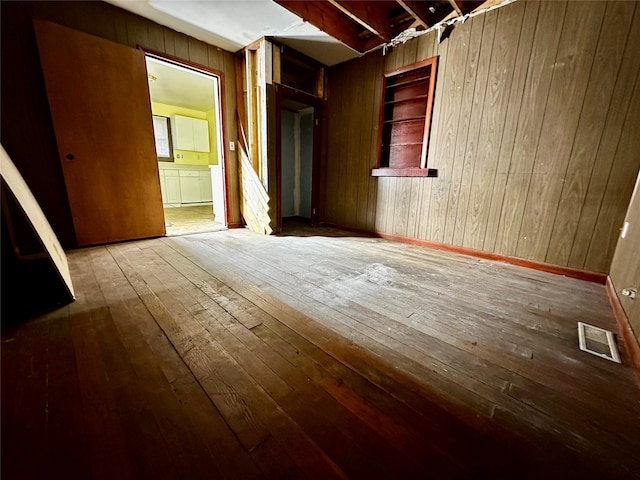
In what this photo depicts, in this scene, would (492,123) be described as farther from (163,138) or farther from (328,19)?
(163,138)

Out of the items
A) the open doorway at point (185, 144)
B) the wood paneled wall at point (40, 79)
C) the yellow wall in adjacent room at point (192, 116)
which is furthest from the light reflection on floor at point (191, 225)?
the yellow wall in adjacent room at point (192, 116)

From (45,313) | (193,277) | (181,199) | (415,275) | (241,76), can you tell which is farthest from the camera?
(181,199)

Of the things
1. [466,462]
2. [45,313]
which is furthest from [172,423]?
[45,313]

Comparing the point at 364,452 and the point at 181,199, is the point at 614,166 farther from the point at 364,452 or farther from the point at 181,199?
the point at 181,199

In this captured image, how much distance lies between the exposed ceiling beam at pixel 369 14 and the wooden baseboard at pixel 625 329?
3183 millimetres

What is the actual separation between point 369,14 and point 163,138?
6203 mm

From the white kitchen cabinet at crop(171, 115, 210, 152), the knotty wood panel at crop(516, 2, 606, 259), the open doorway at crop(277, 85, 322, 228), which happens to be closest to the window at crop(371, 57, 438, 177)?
the knotty wood panel at crop(516, 2, 606, 259)

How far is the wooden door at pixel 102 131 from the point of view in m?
2.47

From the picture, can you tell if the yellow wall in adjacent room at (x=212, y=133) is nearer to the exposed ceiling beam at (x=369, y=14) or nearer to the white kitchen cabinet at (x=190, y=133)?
the white kitchen cabinet at (x=190, y=133)

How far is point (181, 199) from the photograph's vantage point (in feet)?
22.3

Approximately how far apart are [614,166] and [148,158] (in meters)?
4.59

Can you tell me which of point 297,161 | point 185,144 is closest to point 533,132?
point 297,161

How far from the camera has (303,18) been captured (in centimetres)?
262

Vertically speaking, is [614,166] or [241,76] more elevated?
[241,76]
